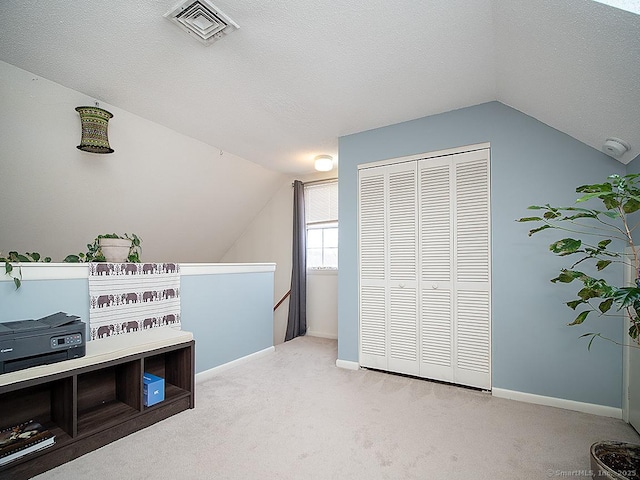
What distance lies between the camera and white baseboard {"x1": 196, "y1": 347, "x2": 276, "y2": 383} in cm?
305

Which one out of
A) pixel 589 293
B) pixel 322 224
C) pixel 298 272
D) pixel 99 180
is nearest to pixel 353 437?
pixel 589 293

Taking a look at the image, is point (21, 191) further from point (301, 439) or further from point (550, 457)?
point (550, 457)

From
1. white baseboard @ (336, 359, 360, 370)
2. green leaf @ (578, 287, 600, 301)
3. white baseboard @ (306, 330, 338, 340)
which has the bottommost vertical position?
white baseboard @ (306, 330, 338, 340)

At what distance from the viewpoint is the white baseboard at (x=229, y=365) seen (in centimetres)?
305

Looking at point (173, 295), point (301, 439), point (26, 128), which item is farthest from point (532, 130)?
point (26, 128)

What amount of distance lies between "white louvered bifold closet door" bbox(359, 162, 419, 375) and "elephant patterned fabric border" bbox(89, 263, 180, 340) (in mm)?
1796

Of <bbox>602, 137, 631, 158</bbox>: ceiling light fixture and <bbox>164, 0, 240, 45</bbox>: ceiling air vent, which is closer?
<bbox>164, 0, 240, 45</bbox>: ceiling air vent

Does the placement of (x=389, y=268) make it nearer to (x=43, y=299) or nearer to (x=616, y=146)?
(x=616, y=146)

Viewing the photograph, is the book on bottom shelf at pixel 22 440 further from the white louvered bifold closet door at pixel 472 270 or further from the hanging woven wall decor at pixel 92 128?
the white louvered bifold closet door at pixel 472 270

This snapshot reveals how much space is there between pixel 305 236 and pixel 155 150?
2278 millimetres

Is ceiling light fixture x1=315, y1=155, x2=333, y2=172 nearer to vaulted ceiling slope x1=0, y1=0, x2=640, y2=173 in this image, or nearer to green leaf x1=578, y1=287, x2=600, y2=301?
vaulted ceiling slope x1=0, y1=0, x2=640, y2=173

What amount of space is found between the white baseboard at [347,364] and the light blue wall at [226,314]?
0.93 metres

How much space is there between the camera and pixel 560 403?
2.50 m

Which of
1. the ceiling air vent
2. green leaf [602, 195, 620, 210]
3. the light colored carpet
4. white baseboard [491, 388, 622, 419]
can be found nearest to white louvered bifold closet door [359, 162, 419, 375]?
the light colored carpet
